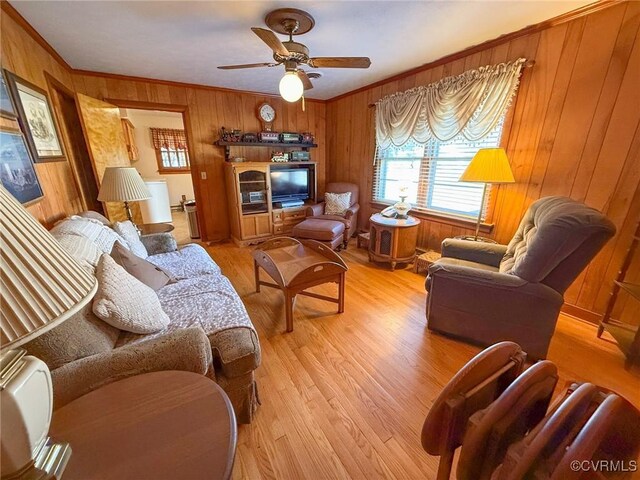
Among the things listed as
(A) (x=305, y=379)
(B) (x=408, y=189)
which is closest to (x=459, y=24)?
(B) (x=408, y=189)

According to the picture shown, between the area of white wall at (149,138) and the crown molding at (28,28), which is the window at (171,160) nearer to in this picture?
the area of white wall at (149,138)

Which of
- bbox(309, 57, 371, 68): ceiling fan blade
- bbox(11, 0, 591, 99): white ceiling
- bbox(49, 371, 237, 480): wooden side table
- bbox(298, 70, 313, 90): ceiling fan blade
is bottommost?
bbox(49, 371, 237, 480): wooden side table

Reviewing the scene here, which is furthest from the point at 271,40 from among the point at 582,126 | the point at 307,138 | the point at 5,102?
the point at 307,138

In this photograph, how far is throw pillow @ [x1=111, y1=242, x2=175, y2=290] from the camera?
161 cm

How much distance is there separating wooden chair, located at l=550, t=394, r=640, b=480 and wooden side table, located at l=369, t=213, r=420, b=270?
251 cm

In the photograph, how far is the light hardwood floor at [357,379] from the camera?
3.96 feet

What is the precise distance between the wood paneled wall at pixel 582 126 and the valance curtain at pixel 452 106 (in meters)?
0.13

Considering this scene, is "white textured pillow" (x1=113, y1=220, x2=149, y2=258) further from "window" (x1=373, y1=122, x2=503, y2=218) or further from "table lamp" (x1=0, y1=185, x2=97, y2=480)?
"window" (x1=373, y1=122, x2=503, y2=218)

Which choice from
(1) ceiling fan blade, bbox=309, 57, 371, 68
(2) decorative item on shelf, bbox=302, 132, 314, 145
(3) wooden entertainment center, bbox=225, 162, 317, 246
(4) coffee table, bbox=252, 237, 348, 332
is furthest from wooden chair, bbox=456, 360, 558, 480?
(2) decorative item on shelf, bbox=302, 132, 314, 145

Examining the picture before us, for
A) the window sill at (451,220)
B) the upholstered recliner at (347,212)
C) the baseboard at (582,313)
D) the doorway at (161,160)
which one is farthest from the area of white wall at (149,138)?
the baseboard at (582,313)

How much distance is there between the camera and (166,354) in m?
1.01

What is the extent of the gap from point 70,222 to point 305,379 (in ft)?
5.99

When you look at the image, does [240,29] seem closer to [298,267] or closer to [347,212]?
[298,267]

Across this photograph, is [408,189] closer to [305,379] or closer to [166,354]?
[305,379]
